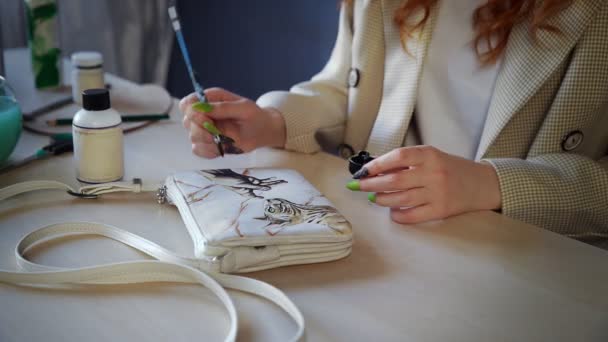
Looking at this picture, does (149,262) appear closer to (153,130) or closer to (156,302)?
(156,302)

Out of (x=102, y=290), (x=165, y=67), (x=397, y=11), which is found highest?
(x=397, y=11)

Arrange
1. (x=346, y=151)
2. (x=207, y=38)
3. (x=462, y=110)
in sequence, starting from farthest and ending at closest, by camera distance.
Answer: (x=207, y=38) < (x=346, y=151) < (x=462, y=110)

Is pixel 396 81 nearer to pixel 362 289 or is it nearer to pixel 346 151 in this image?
pixel 346 151

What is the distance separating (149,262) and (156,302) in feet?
0.17

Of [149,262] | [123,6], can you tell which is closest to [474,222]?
[149,262]

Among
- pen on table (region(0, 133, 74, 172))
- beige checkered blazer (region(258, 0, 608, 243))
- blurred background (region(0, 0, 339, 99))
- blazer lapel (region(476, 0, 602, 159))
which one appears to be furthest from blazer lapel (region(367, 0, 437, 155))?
blurred background (region(0, 0, 339, 99))

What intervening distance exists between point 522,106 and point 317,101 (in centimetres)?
37

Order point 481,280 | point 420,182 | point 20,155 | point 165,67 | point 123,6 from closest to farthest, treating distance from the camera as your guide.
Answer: point 481,280 → point 420,182 → point 20,155 → point 123,6 → point 165,67

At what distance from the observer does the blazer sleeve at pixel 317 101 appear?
41.1 inches

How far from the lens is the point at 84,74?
1222 mm

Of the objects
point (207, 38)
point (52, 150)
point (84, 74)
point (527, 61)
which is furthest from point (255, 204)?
point (207, 38)

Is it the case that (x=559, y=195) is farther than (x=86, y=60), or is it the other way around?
(x=86, y=60)

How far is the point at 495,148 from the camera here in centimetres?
101

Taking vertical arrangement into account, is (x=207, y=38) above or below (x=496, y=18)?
below
